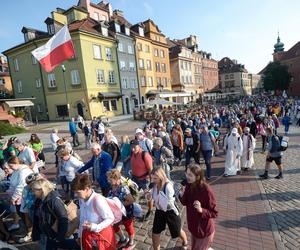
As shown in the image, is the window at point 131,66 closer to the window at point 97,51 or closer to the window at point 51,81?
the window at point 97,51

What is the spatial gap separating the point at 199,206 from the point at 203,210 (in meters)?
0.14

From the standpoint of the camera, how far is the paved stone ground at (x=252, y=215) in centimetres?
449

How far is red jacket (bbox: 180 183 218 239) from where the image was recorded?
10.6ft

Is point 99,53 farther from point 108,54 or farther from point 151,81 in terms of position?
point 151,81

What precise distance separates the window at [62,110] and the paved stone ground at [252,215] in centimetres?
2706

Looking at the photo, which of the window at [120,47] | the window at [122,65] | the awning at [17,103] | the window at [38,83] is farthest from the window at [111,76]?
the awning at [17,103]

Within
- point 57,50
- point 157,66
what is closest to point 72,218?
point 57,50

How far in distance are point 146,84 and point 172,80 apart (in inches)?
530

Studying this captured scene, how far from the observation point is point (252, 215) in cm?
546

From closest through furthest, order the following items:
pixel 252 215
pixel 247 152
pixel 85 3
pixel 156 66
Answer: pixel 252 215, pixel 247 152, pixel 85 3, pixel 156 66

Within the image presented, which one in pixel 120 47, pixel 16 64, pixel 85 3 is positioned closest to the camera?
pixel 16 64

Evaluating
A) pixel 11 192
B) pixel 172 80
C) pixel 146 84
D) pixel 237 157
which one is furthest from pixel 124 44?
pixel 11 192

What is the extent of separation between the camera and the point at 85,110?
31.7 metres

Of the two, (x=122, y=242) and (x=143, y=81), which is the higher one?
(x=143, y=81)
